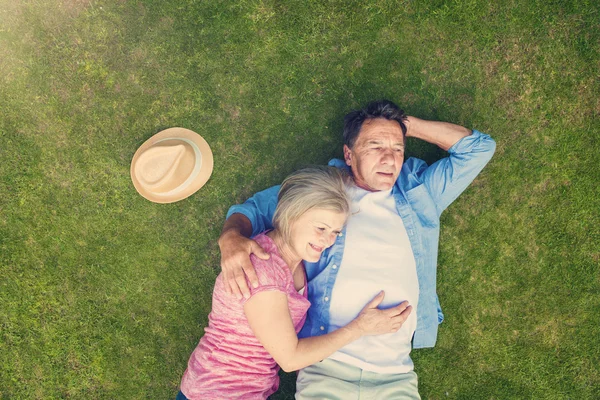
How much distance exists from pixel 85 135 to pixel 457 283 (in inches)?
176

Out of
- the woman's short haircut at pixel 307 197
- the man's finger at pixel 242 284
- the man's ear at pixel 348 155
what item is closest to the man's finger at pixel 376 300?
the woman's short haircut at pixel 307 197

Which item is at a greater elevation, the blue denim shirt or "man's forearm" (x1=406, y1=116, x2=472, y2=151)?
"man's forearm" (x1=406, y1=116, x2=472, y2=151)

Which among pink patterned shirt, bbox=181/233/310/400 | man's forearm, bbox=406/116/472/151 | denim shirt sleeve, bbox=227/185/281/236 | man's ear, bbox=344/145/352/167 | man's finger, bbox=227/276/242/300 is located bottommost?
pink patterned shirt, bbox=181/233/310/400

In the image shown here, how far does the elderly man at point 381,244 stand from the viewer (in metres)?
3.74

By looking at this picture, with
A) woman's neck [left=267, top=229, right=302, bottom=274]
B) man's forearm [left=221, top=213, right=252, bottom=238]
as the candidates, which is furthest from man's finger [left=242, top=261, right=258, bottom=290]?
man's forearm [left=221, top=213, right=252, bottom=238]

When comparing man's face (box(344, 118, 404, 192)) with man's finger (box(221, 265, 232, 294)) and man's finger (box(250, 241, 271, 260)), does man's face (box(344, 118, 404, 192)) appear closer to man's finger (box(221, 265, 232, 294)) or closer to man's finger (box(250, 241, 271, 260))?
man's finger (box(250, 241, 271, 260))

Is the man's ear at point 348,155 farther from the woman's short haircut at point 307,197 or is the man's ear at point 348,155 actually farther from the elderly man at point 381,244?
the woman's short haircut at point 307,197

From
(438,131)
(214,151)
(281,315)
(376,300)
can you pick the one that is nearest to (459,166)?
(438,131)

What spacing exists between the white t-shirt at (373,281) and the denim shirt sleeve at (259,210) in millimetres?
779

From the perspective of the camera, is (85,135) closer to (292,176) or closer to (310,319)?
(292,176)

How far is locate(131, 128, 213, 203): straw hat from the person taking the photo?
423cm

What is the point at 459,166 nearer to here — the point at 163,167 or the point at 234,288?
the point at 234,288

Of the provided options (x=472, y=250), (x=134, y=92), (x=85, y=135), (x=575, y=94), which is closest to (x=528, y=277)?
(x=472, y=250)

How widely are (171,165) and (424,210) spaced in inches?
100
